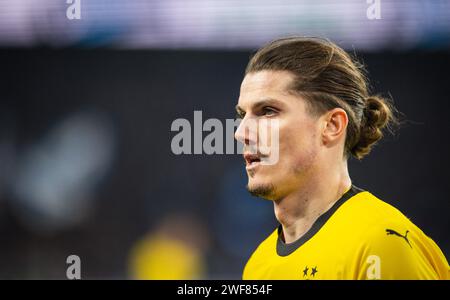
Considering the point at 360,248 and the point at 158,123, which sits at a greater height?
the point at 158,123

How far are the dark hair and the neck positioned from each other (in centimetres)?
10

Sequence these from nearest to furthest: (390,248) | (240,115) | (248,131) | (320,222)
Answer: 1. (390,248)
2. (320,222)
3. (248,131)
4. (240,115)

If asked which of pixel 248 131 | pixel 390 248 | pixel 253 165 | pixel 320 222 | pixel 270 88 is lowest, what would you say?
pixel 390 248

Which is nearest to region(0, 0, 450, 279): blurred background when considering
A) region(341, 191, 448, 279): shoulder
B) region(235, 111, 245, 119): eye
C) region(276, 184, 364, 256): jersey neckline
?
region(235, 111, 245, 119): eye

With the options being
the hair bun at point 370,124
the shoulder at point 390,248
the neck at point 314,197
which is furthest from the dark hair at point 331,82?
the shoulder at point 390,248

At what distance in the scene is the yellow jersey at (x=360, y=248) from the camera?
1.63 metres

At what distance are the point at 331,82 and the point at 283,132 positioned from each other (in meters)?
0.23

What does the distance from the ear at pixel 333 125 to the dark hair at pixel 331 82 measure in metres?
0.02

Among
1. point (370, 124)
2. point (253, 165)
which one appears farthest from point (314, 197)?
point (370, 124)

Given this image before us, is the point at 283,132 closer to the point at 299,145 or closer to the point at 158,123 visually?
the point at 299,145

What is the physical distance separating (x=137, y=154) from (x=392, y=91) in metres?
1.04

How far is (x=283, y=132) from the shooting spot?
1934 millimetres

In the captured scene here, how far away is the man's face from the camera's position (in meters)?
1.92

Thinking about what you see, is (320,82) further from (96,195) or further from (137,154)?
(96,195)
